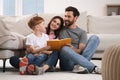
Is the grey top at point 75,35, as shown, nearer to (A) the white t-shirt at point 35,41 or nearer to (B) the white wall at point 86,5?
(A) the white t-shirt at point 35,41

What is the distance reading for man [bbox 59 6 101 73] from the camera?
2.37 m

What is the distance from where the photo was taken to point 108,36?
3600mm

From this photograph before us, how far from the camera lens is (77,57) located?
2375 millimetres

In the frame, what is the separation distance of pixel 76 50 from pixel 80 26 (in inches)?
49.0

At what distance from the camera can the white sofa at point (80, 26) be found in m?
2.48

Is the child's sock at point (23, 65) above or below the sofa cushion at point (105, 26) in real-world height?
below

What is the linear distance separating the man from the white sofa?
444 mm

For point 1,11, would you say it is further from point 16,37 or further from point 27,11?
point 16,37

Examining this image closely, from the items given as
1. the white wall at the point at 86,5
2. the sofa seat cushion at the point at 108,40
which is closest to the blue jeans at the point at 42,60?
the sofa seat cushion at the point at 108,40

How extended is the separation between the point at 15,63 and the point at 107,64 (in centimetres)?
152

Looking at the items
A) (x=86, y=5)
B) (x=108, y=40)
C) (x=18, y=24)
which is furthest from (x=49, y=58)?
(x=86, y=5)

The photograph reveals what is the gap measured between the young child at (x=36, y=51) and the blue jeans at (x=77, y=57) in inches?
6.2

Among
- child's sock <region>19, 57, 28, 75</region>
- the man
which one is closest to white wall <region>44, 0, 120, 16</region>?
the man

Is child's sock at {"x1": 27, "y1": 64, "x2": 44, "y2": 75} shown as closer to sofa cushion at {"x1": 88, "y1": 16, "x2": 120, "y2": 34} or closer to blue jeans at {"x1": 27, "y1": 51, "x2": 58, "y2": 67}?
blue jeans at {"x1": 27, "y1": 51, "x2": 58, "y2": 67}
